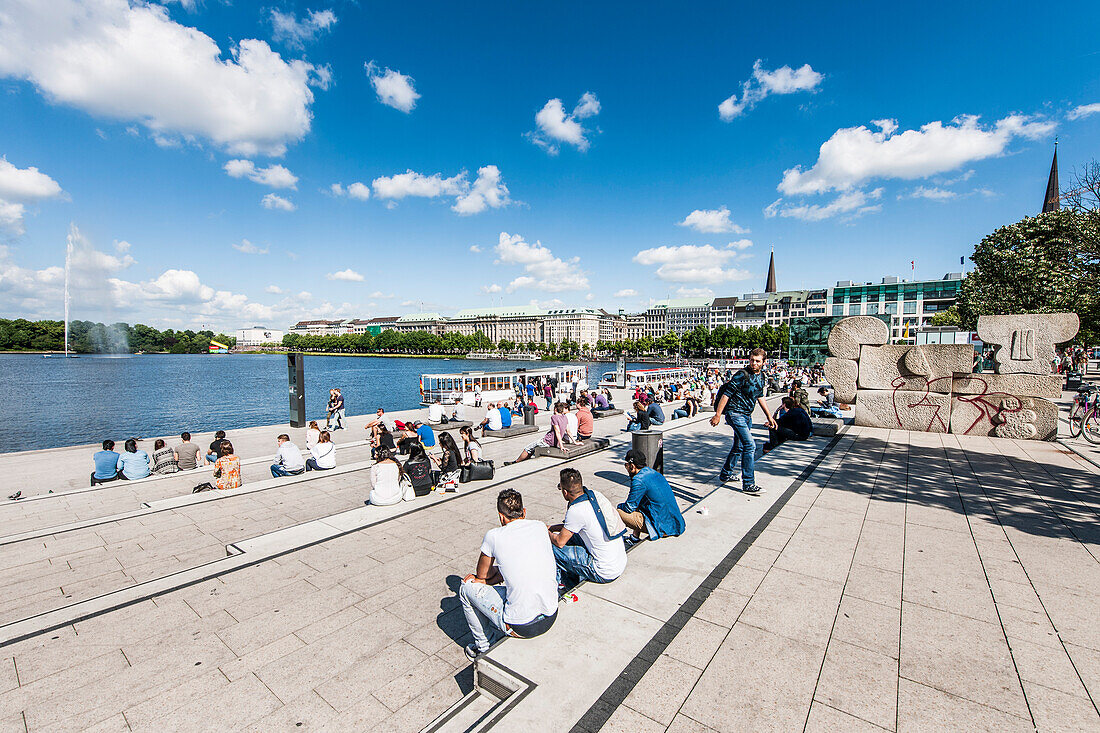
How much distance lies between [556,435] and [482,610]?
7.69 m

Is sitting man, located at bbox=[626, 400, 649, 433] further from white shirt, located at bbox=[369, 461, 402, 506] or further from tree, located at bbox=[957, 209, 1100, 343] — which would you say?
tree, located at bbox=[957, 209, 1100, 343]

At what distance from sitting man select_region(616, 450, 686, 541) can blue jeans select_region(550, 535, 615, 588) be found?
1056 millimetres

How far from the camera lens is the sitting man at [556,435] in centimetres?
1109

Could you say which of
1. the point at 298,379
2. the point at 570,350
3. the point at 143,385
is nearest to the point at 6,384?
the point at 143,385

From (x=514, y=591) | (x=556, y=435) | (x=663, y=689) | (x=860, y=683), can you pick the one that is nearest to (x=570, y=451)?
(x=556, y=435)

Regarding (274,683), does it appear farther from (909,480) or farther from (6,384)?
(6,384)

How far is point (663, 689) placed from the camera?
10.6 ft

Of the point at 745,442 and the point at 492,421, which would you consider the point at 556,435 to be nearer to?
the point at 745,442

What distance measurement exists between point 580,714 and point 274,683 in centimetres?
241

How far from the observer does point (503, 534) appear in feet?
12.0

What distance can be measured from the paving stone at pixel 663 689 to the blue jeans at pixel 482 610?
1.10 meters

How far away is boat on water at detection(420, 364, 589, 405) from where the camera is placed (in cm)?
3003

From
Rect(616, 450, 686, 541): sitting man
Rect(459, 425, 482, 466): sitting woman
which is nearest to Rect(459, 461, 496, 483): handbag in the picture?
Rect(459, 425, 482, 466): sitting woman

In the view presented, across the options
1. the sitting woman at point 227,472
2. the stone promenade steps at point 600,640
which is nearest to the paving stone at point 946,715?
the stone promenade steps at point 600,640
